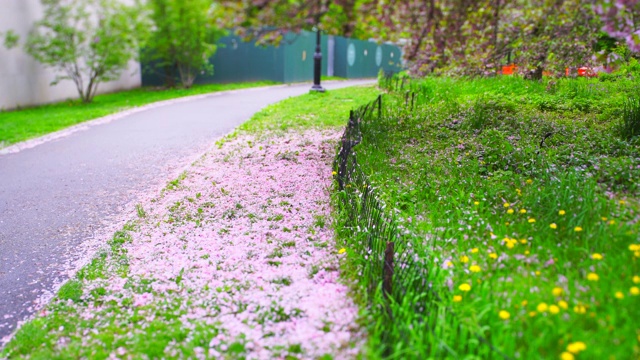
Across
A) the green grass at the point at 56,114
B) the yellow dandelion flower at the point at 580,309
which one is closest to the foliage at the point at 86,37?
the green grass at the point at 56,114

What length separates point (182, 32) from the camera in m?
18.9

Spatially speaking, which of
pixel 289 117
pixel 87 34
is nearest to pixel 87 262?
pixel 289 117

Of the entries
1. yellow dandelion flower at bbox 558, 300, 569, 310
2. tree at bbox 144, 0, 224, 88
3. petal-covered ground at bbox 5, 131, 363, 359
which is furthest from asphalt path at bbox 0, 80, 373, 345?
tree at bbox 144, 0, 224, 88

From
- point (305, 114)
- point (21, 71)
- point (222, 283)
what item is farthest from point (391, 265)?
point (21, 71)

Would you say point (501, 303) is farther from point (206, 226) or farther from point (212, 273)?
point (206, 226)

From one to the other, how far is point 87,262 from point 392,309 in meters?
2.66

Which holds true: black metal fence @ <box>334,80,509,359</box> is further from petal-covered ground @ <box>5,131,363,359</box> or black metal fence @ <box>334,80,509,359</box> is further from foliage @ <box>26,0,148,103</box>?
foliage @ <box>26,0,148,103</box>

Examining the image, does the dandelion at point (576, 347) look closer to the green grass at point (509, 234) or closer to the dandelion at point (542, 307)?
the green grass at point (509, 234)

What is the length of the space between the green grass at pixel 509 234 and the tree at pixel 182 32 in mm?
13889

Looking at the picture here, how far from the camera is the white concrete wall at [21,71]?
1357 centimetres

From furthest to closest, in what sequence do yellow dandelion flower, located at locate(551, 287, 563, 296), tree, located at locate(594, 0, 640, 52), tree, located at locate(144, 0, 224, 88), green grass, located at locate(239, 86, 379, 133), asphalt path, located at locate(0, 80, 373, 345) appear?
tree, located at locate(144, 0, 224, 88)
green grass, located at locate(239, 86, 379, 133)
asphalt path, located at locate(0, 80, 373, 345)
tree, located at locate(594, 0, 640, 52)
yellow dandelion flower, located at locate(551, 287, 563, 296)

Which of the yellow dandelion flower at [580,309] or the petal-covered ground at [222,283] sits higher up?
the yellow dandelion flower at [580,309]

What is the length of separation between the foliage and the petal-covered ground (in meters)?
10.8

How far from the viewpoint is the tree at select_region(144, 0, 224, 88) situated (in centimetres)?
1861
